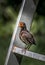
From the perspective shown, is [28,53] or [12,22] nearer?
[28,53]

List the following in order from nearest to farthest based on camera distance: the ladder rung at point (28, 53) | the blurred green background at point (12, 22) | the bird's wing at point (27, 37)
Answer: the ladder rung at point (28, 53)
the bird's wing at point (27, 37)
the blurred green background at point (12, 22)

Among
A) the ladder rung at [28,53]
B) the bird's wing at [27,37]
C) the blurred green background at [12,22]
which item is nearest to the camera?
the ladder rung at [28,53]

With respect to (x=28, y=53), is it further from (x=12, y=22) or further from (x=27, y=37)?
(x=12, y=22)

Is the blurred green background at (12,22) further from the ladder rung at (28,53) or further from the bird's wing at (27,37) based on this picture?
the ladder rung at (28,53)

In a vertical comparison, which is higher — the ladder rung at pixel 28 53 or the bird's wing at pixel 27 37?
the bird's wing at pixel 27 37

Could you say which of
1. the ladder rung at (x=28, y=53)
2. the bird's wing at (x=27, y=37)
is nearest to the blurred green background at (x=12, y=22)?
the bird's wing at (x=27, y=37)

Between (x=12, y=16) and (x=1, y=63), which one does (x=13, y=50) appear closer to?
(x=1, y=63)

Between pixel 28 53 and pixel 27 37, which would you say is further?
pixel 27 37

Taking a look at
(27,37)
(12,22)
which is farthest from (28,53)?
(12,22)

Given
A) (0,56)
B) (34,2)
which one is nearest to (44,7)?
(0,56)

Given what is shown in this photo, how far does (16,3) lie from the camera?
7734mm

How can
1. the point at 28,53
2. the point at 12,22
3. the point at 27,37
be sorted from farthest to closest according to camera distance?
the point at 12,22 → the point at 27,37 → the point at 28,53

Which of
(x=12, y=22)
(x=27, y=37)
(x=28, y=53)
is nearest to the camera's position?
(x=28, y=53)

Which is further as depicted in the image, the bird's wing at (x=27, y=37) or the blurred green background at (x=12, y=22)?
the blurred green background at (x=12, y=22)
